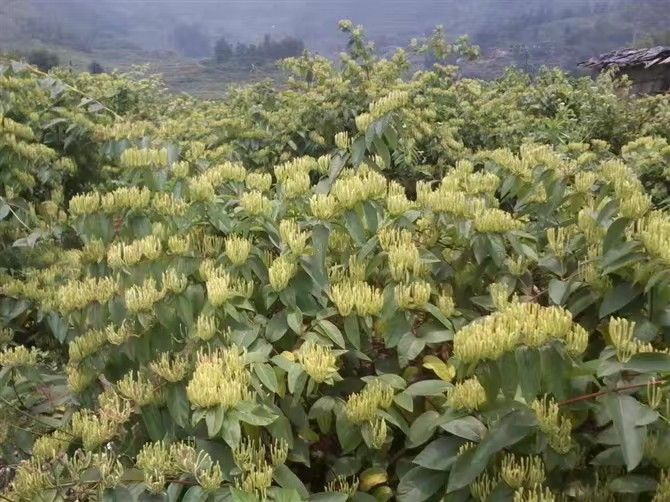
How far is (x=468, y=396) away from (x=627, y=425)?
194 mm

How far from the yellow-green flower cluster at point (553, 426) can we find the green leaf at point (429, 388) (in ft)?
0.47

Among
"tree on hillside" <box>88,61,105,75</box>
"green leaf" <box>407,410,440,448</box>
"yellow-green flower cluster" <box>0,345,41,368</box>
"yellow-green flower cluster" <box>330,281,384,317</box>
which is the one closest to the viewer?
"green leaf" <box>407,410,440,448</box>

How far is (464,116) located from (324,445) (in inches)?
116

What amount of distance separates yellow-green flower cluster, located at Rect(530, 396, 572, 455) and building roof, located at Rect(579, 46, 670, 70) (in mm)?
7756

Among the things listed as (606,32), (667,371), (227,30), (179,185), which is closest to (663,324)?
(667,371)

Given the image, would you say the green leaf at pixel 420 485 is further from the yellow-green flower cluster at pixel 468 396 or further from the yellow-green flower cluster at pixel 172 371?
the yellow-green flower cluster at pixel 172 371

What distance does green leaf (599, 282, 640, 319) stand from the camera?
0.89 meters

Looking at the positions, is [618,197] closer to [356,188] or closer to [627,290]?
[627,290]

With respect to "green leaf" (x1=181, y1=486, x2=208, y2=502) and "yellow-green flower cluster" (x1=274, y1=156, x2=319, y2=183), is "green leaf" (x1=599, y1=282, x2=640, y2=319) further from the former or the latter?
"yellow-green flower cluster" (x1=274, y1=156, x2=319, y2=183)

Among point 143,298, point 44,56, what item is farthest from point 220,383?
point 44,56

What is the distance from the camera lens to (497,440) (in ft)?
2.48

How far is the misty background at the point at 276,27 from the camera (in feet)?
30.5

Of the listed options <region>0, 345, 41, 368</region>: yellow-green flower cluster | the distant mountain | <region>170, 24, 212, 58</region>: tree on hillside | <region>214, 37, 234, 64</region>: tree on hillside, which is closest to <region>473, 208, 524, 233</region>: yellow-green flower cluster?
<region>0, 345, 41, 368</region>: yellow-green flower cluster

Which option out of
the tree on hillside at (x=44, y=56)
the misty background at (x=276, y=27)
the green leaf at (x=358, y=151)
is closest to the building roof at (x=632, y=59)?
the misty background at (x=276, y=27)
